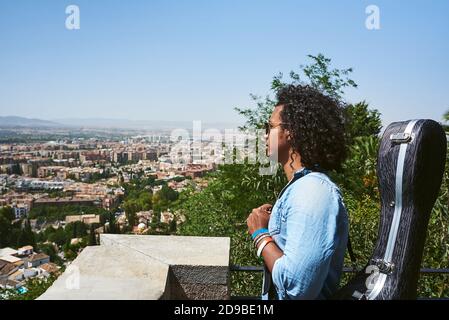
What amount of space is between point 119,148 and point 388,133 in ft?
45.3

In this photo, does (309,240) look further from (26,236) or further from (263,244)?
(26,236)

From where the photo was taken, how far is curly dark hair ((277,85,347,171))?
1.28 metres

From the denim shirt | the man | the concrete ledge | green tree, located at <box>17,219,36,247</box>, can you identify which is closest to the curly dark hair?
the man

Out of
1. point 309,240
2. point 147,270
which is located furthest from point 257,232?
point 147,270

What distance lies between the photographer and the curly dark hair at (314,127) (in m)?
1.28

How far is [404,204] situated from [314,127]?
34 cm

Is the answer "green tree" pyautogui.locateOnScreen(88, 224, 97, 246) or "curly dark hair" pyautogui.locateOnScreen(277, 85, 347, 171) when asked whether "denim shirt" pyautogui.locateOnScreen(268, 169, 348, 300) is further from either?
"green tree" pyautogui.locateOnScreen(88, 224, 97, 246)

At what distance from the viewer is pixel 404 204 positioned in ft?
3.65

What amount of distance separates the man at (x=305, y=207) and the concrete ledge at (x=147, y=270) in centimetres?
45

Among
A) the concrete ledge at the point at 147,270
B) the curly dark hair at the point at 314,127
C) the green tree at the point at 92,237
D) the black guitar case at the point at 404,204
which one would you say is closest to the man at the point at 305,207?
the curly dark hair at the point at 314,127

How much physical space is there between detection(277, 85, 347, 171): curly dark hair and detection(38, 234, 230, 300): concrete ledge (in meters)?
0.64

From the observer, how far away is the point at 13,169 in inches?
499

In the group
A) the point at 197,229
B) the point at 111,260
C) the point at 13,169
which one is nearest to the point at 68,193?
the point at 13,169
